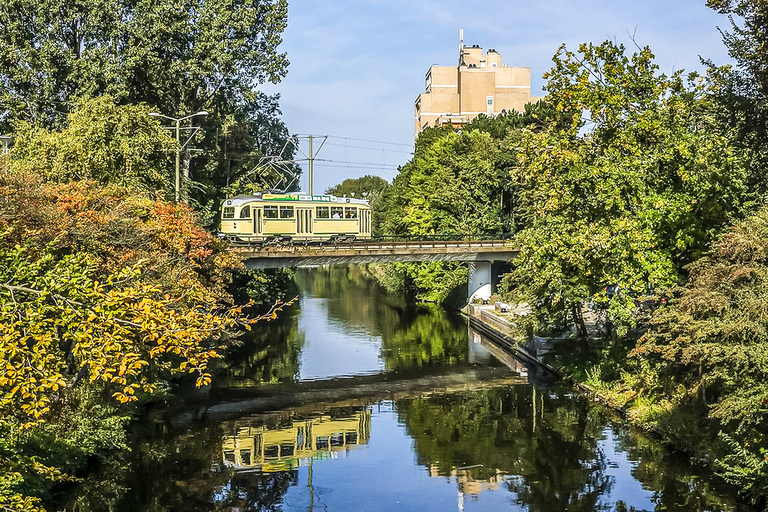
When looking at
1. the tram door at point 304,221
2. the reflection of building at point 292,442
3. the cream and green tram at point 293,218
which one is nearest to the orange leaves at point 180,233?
the reflection of building at point 292,442

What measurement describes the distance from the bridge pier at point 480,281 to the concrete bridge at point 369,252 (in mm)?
7704

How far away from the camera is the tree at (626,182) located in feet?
96.5

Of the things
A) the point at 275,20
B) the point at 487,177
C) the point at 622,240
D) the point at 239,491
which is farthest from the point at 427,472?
the point at 487,177

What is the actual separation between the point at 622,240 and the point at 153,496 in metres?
17.9

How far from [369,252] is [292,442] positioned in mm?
22077

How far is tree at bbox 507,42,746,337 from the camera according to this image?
96.5 feet

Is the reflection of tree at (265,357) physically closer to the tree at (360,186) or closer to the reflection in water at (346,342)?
the reflection in water at (346,342)

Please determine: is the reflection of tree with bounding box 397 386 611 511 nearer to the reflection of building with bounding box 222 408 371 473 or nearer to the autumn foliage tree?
the reflection of building with bounding box 222 408 371 473

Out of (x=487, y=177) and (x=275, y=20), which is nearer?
(x=275, y=20)

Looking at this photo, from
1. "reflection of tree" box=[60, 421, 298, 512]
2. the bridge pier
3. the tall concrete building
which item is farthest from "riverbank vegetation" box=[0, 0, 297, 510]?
the tall concrete building

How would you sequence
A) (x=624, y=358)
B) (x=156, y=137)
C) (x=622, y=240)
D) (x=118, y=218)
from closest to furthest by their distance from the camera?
(x=118, y=218) → (x=622, y=240) → (x=624, y=358) → (x=156, y=137)

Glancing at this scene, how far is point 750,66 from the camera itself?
1196 inches

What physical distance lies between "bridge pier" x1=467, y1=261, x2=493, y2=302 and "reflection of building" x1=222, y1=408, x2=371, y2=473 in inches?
1271

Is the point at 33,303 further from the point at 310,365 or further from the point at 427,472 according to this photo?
the point at 310,365
